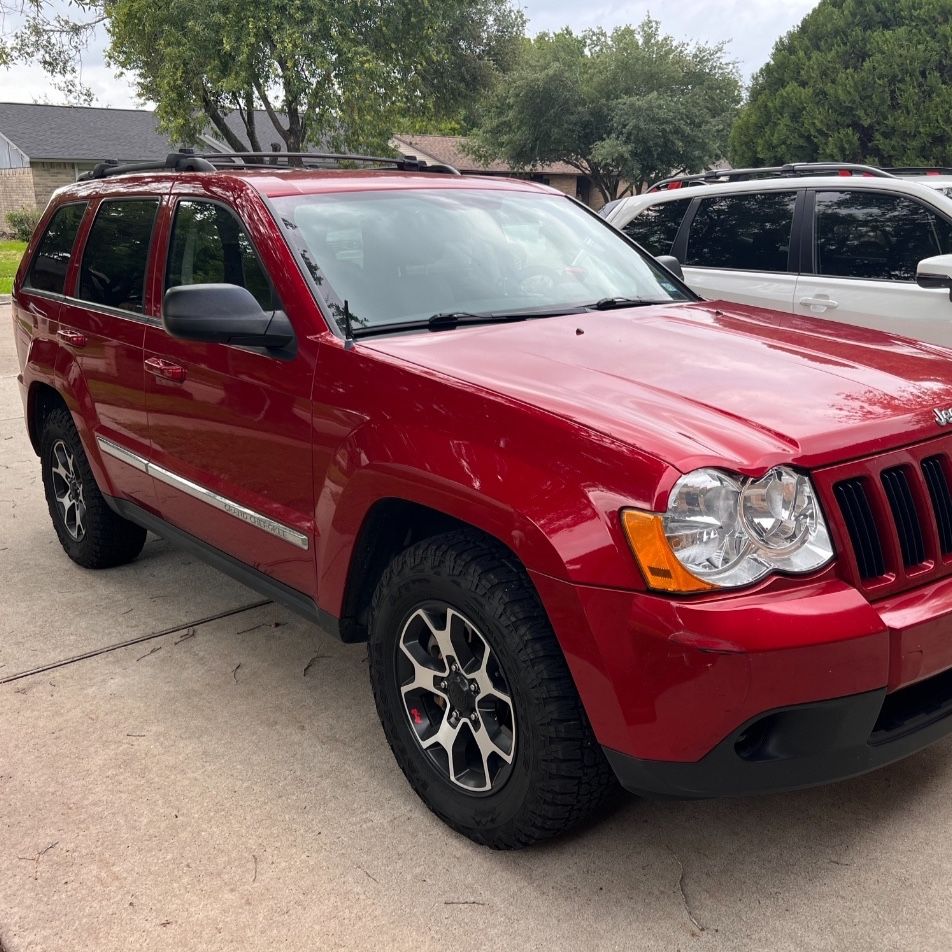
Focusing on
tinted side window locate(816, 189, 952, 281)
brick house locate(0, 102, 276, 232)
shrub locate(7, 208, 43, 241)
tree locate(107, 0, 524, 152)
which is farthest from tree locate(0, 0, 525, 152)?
tinted side window locate(816, 189, 952, 281)

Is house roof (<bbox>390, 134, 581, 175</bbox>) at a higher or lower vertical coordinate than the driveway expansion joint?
higher

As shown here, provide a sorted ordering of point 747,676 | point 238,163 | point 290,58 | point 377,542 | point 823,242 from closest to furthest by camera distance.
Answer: point 747,676, point 377,542, point 238,163, point 823,242, point 290,58

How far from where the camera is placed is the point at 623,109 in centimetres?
4075

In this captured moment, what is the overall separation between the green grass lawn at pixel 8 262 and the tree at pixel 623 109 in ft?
59.5

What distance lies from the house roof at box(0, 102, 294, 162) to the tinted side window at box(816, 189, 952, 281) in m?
39.8

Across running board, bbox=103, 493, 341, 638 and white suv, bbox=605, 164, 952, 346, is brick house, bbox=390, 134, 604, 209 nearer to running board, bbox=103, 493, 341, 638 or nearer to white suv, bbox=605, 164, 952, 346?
white suv, bbox=605, 164, 952, 346

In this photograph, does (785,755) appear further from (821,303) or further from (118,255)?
(821,303)

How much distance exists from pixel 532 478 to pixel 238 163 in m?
2.58

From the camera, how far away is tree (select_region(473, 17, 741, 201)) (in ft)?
133

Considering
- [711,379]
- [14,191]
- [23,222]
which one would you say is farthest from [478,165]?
[711,379]

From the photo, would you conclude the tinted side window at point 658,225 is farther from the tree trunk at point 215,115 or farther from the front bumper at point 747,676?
the tree trunk at point 215,115

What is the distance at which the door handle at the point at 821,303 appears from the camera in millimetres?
6133

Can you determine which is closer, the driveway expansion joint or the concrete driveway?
the concrete driveway

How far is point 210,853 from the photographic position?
2.80 m
